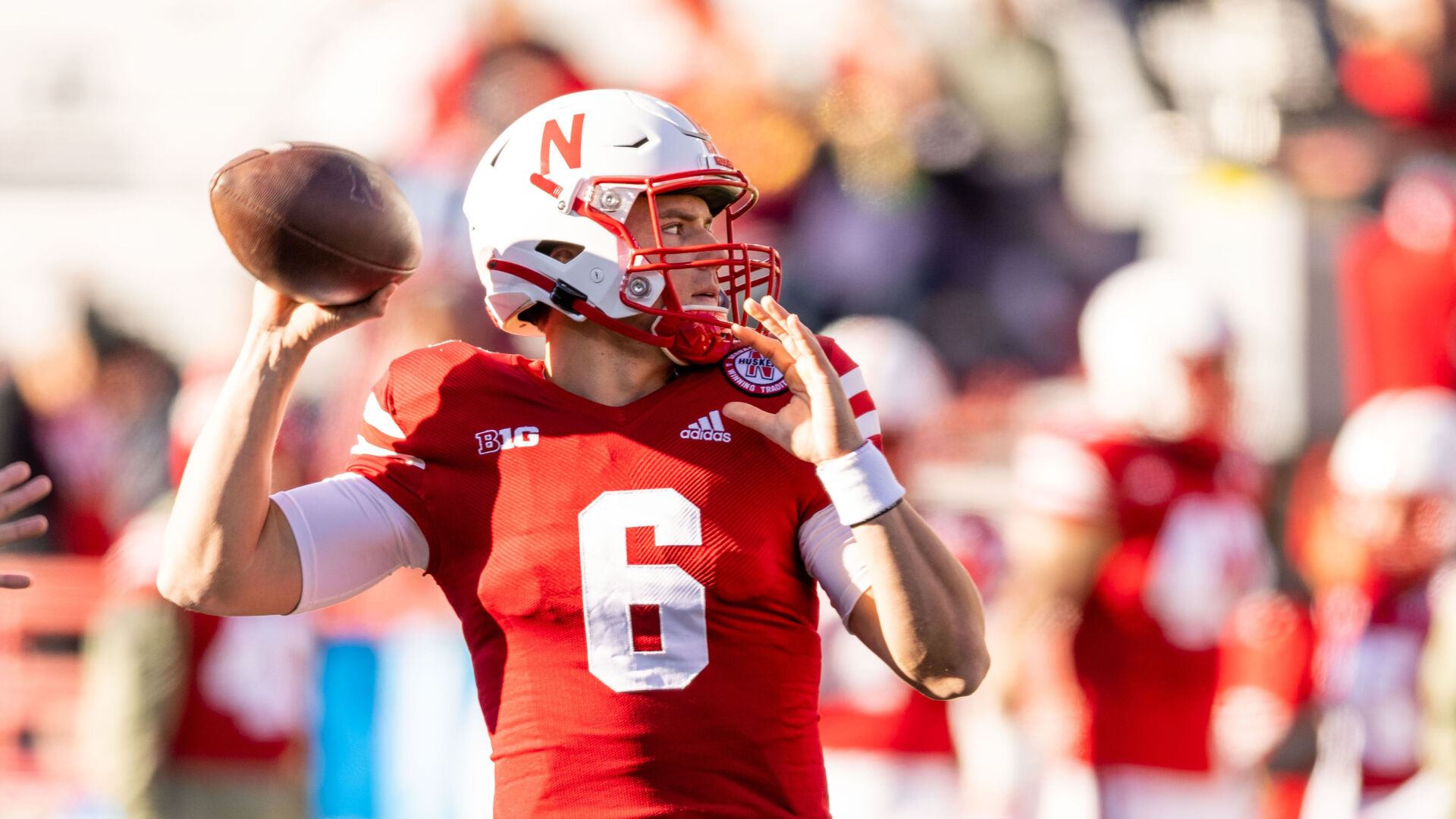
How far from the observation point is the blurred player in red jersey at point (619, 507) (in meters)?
2.31

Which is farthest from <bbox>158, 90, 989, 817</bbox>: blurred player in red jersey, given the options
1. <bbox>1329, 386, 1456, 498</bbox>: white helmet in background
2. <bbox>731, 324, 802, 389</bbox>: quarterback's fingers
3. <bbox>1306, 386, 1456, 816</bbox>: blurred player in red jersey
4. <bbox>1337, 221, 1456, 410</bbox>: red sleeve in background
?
<bbox>1337, 221, 1456, 410</bbox>: red sleeve in background

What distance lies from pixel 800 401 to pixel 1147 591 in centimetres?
266

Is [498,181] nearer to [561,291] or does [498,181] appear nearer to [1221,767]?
[561,291]

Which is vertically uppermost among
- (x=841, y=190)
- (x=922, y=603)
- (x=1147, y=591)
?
(x=841, y=190)

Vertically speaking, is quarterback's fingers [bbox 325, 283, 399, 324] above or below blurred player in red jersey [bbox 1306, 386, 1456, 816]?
above

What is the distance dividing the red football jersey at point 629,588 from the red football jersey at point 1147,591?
2447mm

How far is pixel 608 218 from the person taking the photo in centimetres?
251

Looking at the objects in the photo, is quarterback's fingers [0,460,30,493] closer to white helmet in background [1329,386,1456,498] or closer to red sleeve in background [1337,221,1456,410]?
white helmet in background [1329,386,1456,498]

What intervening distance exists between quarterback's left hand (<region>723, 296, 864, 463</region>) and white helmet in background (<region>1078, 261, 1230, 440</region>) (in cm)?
283

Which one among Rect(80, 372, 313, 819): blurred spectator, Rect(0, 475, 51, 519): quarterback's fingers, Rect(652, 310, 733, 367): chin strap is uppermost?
Rect(652, 310, 733, 367): chin strap

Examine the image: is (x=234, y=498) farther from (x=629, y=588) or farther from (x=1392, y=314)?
(x=1392, y=314)

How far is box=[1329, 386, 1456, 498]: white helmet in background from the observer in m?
5.55

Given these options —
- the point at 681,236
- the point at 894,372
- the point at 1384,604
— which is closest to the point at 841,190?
the point at 894,372

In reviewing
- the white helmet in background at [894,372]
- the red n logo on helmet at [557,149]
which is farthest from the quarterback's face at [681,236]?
the white helmet in background at [894,372]
